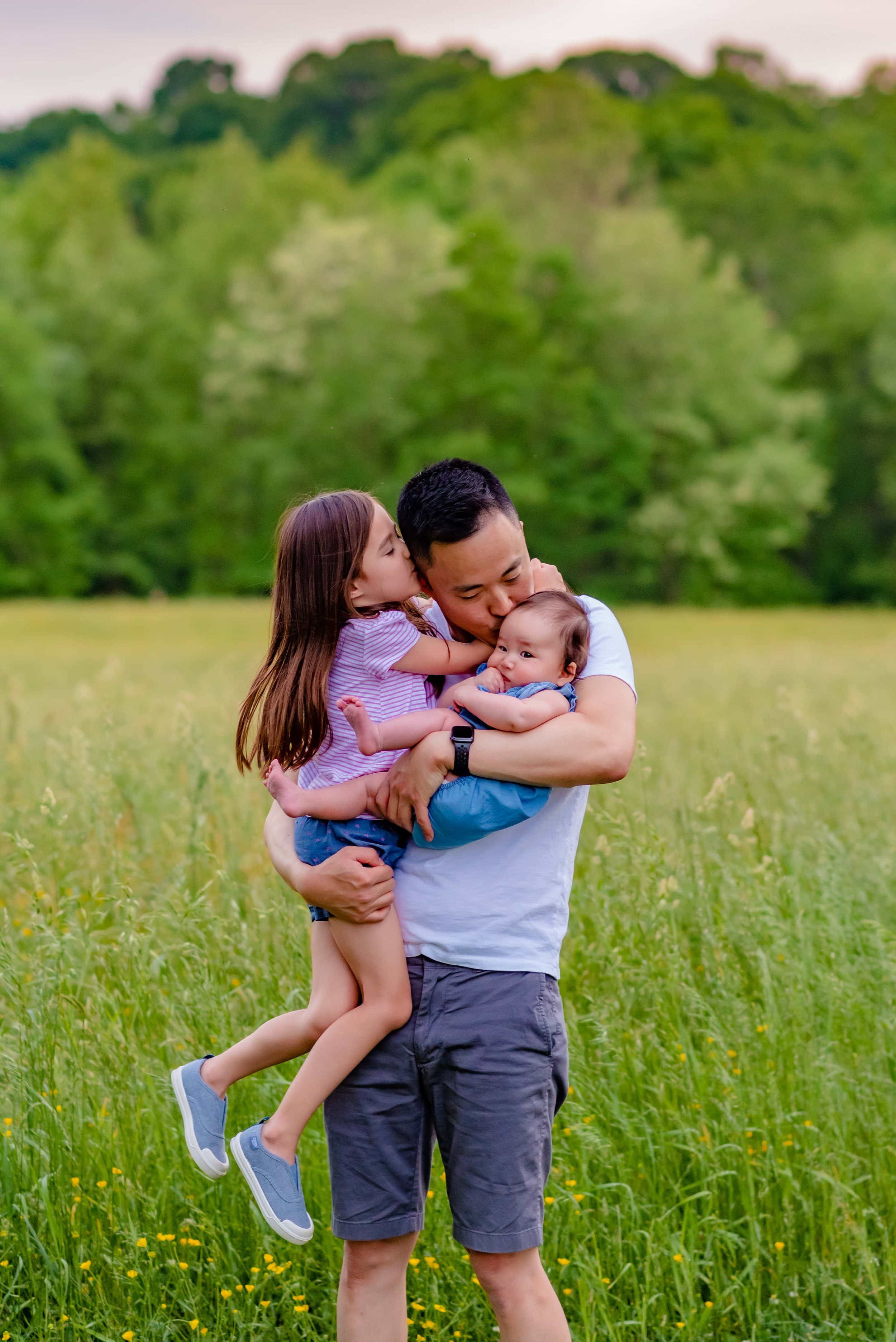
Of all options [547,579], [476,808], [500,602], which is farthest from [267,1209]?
[547,579]

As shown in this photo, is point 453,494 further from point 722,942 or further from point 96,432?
point 96,432

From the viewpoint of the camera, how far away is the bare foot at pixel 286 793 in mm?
2703

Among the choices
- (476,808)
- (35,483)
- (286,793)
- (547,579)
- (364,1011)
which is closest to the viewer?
(476,808)

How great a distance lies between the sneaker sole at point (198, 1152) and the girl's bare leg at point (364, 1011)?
0.26m

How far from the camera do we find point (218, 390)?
43438 millimetres

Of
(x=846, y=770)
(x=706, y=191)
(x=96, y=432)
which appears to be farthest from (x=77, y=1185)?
(x=706, y=191)

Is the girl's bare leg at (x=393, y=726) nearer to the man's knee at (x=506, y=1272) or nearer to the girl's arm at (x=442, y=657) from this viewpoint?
the girl's arm at (x=442, y=657)

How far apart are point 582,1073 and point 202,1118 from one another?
54.0 inches

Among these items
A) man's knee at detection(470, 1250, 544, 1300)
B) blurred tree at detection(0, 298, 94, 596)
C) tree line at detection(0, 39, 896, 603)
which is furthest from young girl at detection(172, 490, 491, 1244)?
blurred tree at detection(0, 298, 94, 596)

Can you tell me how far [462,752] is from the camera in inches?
101

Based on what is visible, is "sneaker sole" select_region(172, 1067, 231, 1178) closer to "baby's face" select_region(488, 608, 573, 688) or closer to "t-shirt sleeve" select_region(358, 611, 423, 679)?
"t-shirt sleeve" select_region(358, 611, 423, 679)

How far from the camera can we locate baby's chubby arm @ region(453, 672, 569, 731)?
2553 millimetres

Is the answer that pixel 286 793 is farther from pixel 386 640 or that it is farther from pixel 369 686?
pixel 386 640

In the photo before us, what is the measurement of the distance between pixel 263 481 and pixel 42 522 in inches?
300
